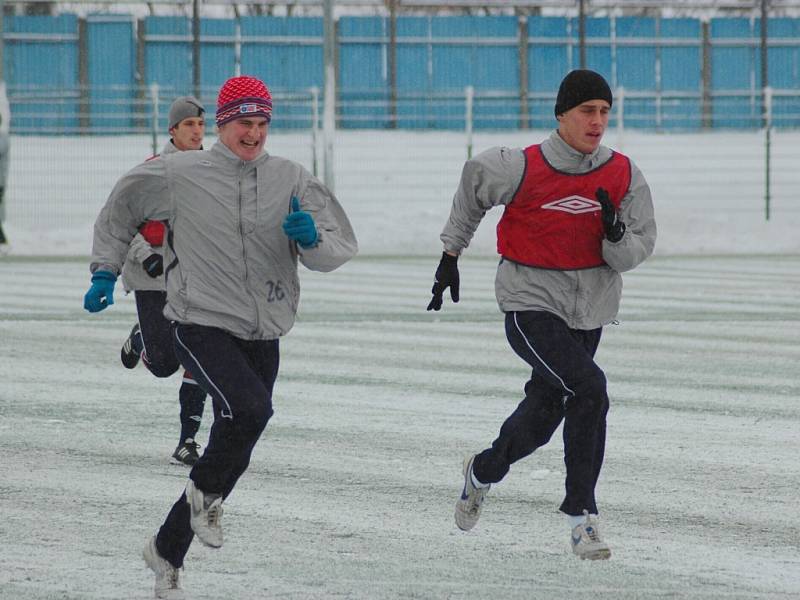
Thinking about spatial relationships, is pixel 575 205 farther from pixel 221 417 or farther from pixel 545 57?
pixel 545 57

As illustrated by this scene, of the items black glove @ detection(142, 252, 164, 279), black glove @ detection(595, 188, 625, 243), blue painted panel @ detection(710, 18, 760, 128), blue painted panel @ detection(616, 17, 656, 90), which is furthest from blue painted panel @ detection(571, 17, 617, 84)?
black glove @ detection(595, 188, 625, 243)

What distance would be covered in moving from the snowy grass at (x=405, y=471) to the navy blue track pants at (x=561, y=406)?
27cm

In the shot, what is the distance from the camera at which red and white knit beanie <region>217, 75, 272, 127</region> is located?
18.8ft

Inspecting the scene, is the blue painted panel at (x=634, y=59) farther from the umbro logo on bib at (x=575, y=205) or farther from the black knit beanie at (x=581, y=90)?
the umbro logo on bib at (x=575, y=205)

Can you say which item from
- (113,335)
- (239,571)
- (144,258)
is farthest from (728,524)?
(113,335)

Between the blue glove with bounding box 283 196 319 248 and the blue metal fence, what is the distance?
34.0m

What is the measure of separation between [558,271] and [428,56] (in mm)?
38577

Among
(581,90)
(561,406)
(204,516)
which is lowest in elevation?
(204,516)

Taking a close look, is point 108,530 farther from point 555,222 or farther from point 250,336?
point 555,222

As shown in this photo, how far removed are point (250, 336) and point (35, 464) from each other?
260 centimetres

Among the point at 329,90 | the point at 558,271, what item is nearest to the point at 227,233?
the point at 558,271

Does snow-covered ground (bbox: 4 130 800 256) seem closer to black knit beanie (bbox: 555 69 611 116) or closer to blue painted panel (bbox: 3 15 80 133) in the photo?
blue painted panel (bbox: 3 15 80 133)

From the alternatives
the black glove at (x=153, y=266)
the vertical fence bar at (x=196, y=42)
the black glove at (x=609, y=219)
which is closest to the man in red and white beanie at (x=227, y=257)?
the black glove at (x=609, y=219)

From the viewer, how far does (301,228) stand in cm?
555
